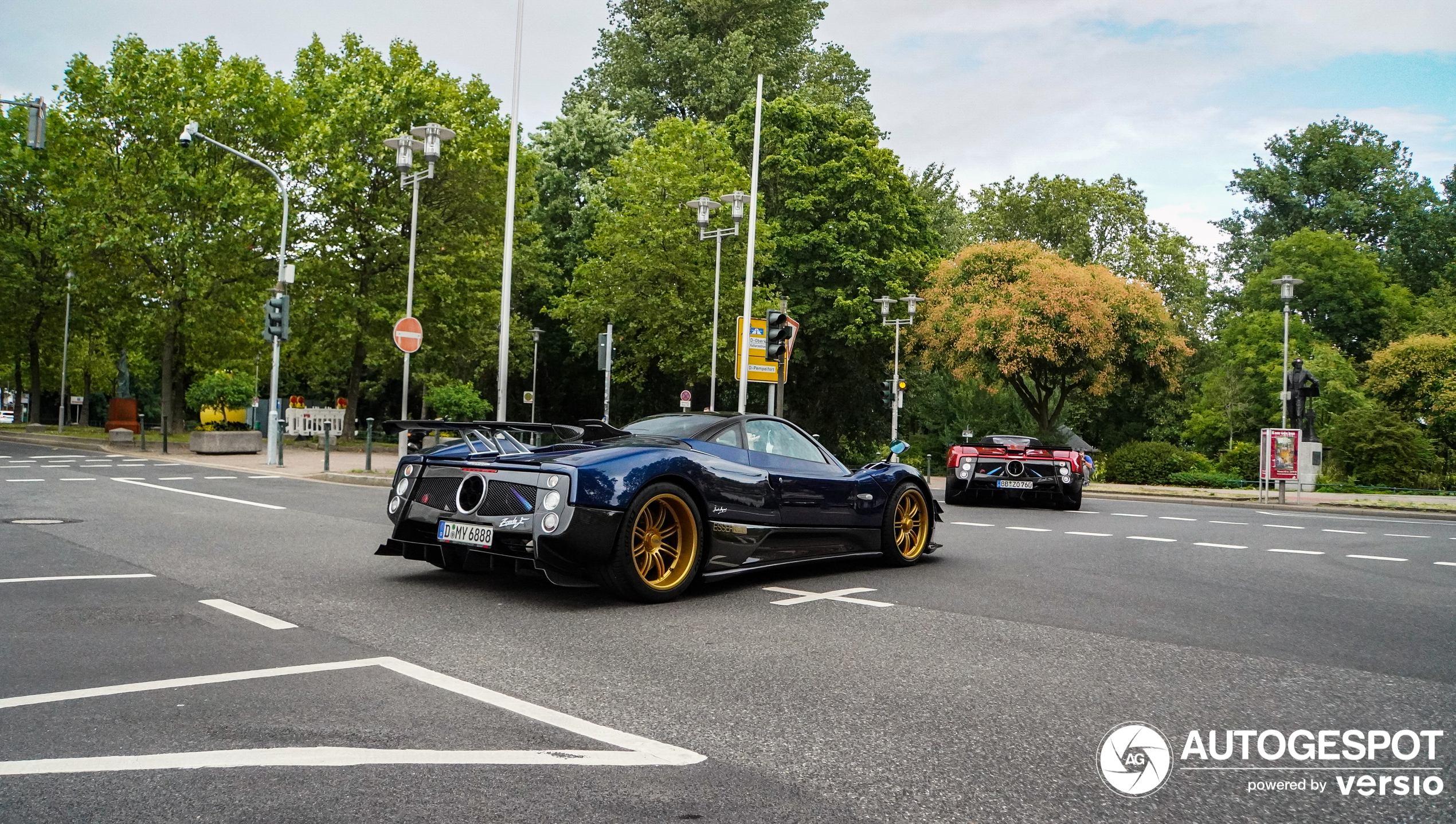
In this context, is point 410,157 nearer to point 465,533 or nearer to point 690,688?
point 465,533

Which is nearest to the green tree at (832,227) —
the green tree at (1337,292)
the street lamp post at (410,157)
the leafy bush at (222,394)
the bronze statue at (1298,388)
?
the bronze statue at (1298,388)

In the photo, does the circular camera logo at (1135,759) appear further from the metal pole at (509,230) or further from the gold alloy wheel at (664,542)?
the metal pole at (509,230)

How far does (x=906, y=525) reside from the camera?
926cm

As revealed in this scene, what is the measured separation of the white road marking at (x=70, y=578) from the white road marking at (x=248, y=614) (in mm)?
1244

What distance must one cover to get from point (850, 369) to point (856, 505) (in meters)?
34.2

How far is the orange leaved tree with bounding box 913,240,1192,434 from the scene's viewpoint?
33875 mm

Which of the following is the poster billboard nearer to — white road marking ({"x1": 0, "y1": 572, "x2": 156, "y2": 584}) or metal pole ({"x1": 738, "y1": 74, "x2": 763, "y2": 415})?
metal pole ({"x1": 738, "y1": 74, "x2": 763, "y2": 415})

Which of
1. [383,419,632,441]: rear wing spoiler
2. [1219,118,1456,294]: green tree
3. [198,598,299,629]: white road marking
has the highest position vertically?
[1219,118,1456,294]: green tree

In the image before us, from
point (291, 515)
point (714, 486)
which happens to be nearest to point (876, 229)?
point (291, 515)

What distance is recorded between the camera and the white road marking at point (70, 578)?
6.99 meters

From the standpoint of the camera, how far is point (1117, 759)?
3658 mm

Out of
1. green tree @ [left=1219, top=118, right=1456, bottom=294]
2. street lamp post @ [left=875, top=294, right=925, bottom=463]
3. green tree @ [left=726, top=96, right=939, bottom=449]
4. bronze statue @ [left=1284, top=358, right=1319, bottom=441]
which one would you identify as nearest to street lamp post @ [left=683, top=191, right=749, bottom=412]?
green tree @ [left=726, top=96, right=939, bottom=449]

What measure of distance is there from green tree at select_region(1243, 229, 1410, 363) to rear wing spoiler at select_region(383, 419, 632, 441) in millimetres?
55710

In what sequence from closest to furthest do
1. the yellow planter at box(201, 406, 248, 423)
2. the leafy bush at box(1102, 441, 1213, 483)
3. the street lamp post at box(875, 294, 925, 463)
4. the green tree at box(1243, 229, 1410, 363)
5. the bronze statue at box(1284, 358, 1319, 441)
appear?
1. the bronze statue at box(1284, 358, 1319, 441)
2. the leafy bush at box(1102, 441, 1213, 483)
3. the street lamp post at box(875, 294, 925, 463)
4. the yellow planter at box(201, 406, 248, 423)
5. the green tree at box(1243, 229, 1410, 363)
